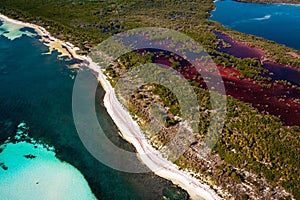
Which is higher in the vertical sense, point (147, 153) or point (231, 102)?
point (231, 102)

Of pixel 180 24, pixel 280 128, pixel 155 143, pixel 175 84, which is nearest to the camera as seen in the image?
pixel 280 128

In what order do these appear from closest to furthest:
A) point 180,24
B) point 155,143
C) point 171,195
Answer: point 171,195, point 155,143, point 180,24

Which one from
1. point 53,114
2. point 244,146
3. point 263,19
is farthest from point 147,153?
point 263,19

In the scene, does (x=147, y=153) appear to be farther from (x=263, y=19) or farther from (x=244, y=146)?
(x=263, y=19)

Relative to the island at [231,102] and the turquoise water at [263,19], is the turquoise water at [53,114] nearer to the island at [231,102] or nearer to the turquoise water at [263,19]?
the island at [231,102]

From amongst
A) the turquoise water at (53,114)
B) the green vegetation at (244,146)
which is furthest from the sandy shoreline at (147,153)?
the green vegetation at (244,146)

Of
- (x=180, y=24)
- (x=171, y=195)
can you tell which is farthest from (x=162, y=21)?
(x=171, y=195)

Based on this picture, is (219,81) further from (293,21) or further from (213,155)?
(293,21)
